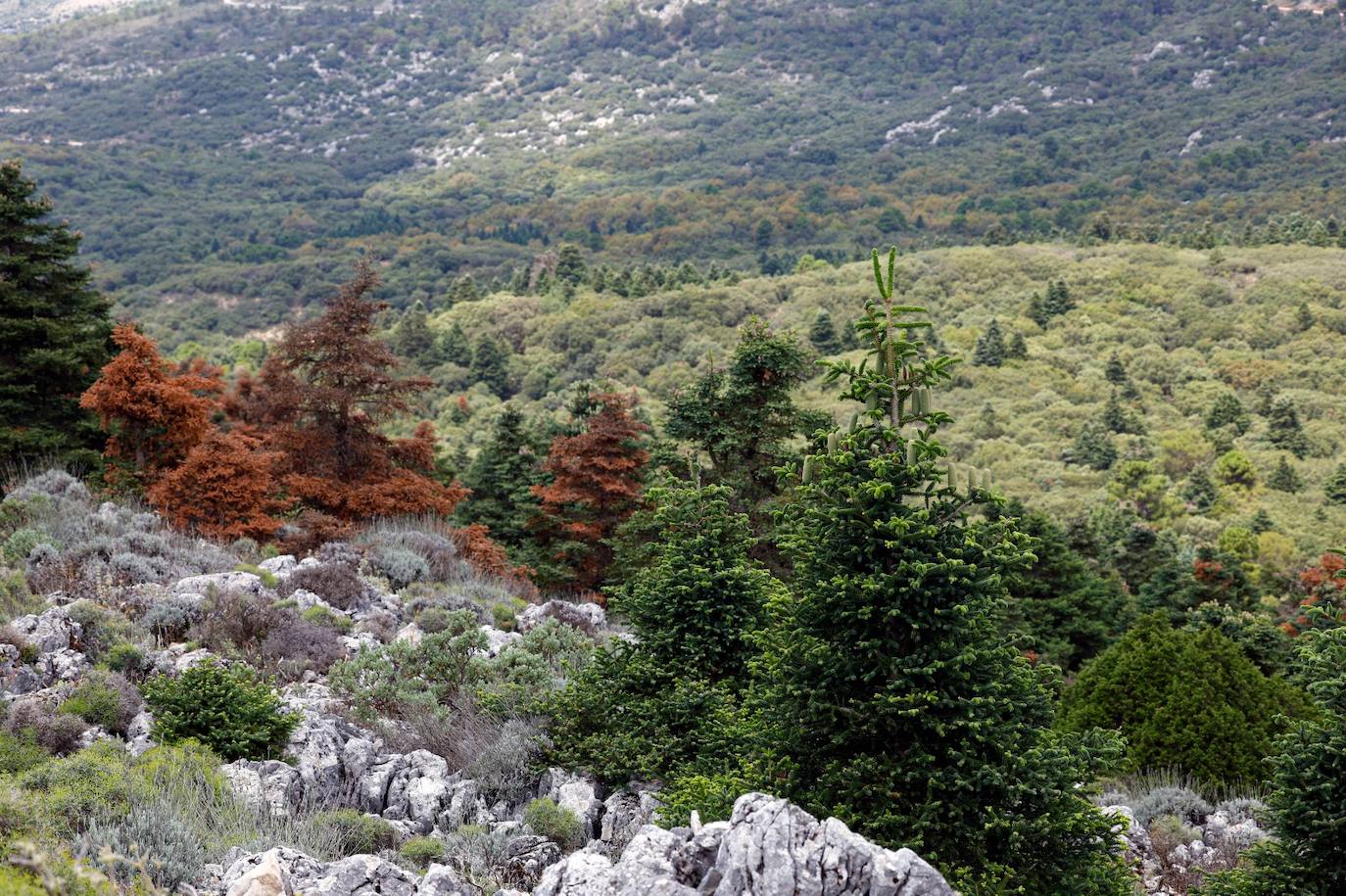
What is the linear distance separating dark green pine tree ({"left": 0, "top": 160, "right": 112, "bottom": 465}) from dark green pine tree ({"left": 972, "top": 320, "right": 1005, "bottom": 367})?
143ft

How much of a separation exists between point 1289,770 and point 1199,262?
6098 cm

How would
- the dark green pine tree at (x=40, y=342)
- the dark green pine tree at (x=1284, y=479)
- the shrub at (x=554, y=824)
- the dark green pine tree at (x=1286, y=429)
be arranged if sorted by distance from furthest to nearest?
→ the dark green pine tree at (x=1286, y=429)
the dark green pine tree at (x=1284, y=479)
the dark green pine tree at (x=40, y=342)
the shrub at (x=554, y=824)

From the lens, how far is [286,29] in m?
197

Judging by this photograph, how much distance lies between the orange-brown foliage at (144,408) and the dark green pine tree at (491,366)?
40.3m

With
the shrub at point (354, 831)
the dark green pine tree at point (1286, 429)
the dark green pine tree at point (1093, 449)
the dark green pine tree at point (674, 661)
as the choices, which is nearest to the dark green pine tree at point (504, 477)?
the dark green pine tree at point (674, 661)

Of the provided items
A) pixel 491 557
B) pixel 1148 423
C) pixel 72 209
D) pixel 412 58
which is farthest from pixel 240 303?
pixel 412 58

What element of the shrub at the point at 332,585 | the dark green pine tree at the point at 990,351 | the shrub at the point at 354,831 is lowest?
the dark green pine tree at the point at 990,351

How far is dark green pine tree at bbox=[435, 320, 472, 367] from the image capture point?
2253 inches

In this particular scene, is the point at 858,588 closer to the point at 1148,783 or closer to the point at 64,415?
the point at 1148,783

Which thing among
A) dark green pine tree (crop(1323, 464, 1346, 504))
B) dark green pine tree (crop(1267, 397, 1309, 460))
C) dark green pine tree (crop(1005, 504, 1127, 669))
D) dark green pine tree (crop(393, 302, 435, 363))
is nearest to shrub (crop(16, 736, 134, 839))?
dark green pine tree (crop(1005, 504, 1127, 669))

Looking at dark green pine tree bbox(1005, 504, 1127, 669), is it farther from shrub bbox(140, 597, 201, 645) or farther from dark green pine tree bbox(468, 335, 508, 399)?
dark green pine tree bbox(468, 335, 508, 399)

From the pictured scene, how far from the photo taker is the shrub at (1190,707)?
9.59 metres

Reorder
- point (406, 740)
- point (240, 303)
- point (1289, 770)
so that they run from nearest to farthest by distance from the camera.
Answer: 1. point (1289, 770)
2. point (406, 740)
3. point (240, 303)

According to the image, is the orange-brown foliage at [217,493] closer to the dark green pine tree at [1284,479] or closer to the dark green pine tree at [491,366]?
the dark green pine tree at [1284,479]
